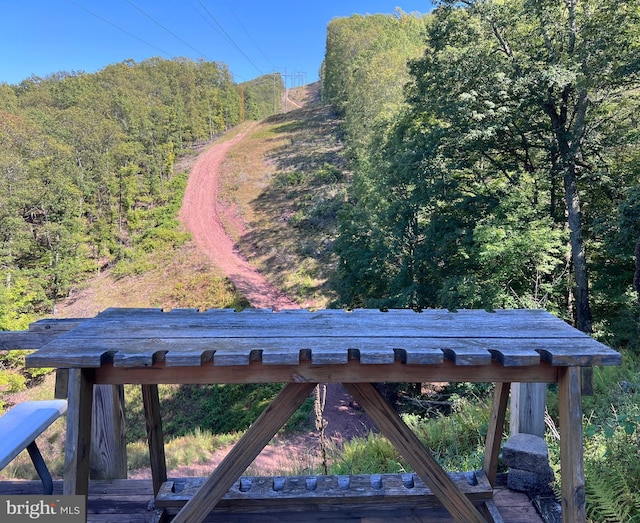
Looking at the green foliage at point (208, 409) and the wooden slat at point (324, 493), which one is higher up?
the wooden slat at point (324, 493)

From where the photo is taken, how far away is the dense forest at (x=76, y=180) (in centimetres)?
1869

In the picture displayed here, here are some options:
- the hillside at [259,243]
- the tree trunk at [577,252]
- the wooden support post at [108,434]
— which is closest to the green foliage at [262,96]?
the hillside at [259,243]

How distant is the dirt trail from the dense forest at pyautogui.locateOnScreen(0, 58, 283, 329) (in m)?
1.32

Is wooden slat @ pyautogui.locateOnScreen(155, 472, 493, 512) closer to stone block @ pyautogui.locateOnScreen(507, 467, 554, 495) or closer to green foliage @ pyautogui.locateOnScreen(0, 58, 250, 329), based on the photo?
stone block @ pyautogui.locateOnScreen(507, 467, 554, 495)

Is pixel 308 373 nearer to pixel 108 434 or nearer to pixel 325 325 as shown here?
pixel 325 325

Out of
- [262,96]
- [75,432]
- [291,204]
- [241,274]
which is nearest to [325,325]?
[75,432]

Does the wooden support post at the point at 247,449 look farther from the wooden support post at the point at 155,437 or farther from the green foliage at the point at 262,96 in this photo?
the green foliage at the point at 262,96

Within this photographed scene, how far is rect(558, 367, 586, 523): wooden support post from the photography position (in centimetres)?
151

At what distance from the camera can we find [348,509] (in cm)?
223

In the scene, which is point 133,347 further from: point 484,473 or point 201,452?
point 201,452

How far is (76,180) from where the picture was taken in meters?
22.7

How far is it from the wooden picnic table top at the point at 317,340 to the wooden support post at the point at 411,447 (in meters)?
0.25

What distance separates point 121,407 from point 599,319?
399 inches

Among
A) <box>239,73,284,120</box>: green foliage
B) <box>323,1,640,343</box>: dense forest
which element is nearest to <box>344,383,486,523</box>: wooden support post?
<box>323,1,640,343</box>: dense forest
